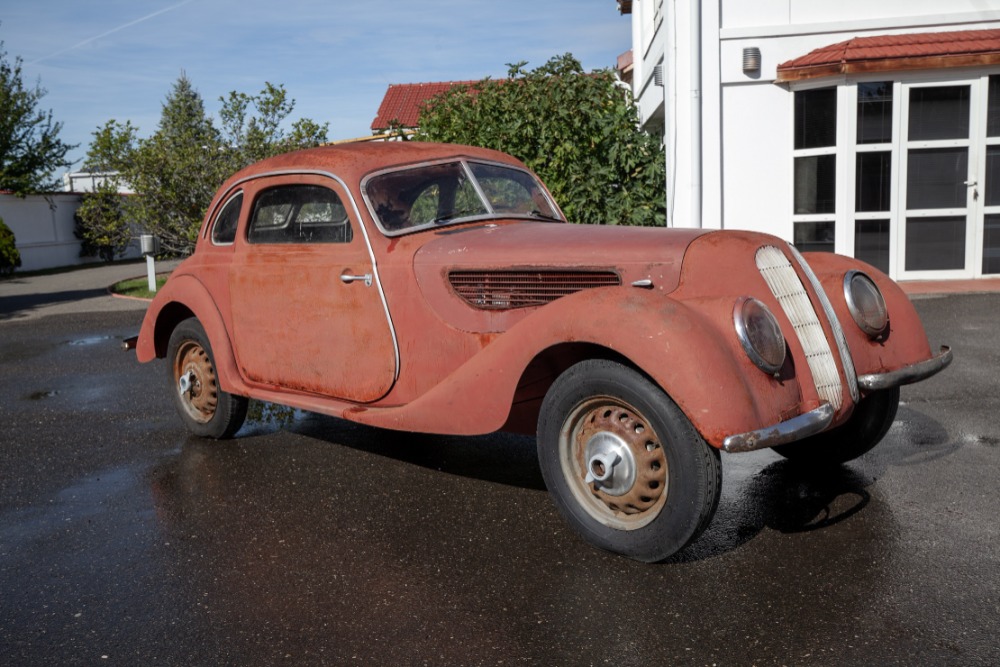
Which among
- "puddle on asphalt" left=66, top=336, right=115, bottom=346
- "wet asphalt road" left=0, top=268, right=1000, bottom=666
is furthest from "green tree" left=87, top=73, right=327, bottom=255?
"wet asphalt road" left=0, top=268, right=1000, bottom=666

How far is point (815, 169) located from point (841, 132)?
547mm

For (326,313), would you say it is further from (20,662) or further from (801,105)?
(801,105)

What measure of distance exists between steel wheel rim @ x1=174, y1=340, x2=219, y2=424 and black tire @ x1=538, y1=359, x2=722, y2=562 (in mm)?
2816

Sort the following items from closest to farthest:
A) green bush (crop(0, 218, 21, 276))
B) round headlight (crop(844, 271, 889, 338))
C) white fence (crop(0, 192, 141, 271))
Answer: round headlight (crop(844, 271, 889, 338)) → green bush (crop(0, 218, 21, 276)) → white fence (crop(0, 192, 141, 271))

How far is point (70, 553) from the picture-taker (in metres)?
3.98

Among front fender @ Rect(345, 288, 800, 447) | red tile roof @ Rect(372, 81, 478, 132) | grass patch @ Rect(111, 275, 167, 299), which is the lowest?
grass patch @ Rect(111, 275, 167, 299)

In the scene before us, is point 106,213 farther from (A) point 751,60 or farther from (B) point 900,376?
(B) point 900,376

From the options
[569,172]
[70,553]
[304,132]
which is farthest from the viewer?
[304,132]

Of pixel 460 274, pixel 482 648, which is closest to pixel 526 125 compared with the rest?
pixel 460 274

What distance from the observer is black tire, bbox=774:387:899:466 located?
439 centimetres

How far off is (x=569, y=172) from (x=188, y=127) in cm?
996

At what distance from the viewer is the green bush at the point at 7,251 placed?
23656mm

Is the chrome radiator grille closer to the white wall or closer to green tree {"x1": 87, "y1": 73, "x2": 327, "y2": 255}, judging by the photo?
the white wall

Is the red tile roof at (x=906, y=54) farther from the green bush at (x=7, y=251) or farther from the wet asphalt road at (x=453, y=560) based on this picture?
the green bush at (x=7, y=251)
